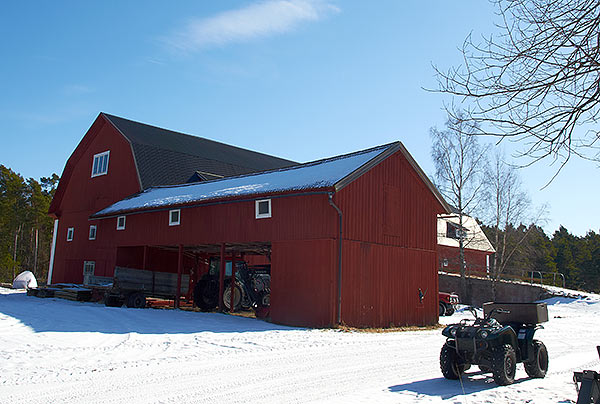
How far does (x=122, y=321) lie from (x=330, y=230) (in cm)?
660

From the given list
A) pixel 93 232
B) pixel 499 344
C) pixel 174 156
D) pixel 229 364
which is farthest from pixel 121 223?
pixel 499 344

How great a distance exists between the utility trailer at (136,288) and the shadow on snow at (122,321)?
2.94m

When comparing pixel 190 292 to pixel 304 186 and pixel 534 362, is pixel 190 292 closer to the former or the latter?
pixel 304 186

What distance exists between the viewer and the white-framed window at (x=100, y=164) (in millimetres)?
28891

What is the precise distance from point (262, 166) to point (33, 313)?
72.0 ft

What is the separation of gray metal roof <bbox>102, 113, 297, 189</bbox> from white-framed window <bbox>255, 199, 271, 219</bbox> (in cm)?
1068

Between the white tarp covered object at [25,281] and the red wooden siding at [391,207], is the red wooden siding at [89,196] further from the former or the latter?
the red wooden siding at [391,207]

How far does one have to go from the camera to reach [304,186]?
1658 cm

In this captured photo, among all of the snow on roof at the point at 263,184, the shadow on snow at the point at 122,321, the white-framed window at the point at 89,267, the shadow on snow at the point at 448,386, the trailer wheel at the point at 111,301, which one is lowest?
the shadow on snow at the point at 448,386

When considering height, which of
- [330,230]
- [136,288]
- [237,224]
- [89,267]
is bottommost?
[136,288]

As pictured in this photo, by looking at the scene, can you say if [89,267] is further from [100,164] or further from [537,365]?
[537,365]

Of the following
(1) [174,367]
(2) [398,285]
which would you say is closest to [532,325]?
(1) [174,367]

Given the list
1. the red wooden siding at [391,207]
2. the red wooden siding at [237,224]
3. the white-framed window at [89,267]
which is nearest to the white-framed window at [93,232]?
the white-framed window at [89,267]

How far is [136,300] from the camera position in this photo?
69.6ft
